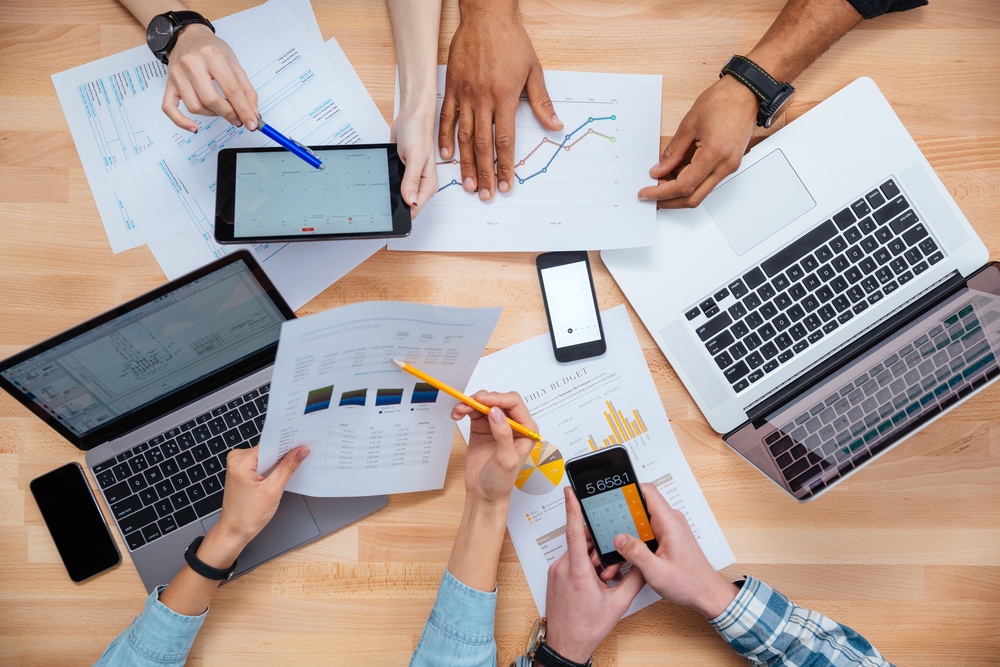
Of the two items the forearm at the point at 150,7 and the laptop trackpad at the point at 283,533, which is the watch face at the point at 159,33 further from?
the laptop trackpad at the point at 283,533

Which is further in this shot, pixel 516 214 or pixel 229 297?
pixel 516 214

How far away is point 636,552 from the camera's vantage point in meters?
0.86

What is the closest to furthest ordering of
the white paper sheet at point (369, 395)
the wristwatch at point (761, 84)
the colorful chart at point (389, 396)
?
the white paper sheet at point (369, 395), the colorful chart at point (389, 396), the wristwatch at point (761, 84)

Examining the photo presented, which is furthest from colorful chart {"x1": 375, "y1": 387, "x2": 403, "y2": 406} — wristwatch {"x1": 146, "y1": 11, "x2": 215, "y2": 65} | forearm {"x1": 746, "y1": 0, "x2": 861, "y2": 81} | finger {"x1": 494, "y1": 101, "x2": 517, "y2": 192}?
forearm {"x1": 746, "y1": 0, "x2": 861, "y2": 81}

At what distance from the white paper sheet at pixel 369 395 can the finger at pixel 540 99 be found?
13.9 inches

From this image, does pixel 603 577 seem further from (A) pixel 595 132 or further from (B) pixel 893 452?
(A) pixel 595 132

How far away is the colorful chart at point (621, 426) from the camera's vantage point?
0.92 meters

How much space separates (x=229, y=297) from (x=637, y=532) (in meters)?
0.61

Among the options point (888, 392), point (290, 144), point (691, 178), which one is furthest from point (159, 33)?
point (888, 392)

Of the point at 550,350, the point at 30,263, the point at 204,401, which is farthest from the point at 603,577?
the point at 30,263

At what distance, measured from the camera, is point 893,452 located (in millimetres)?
935

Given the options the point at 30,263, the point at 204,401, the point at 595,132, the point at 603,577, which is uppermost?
the point at 595,132

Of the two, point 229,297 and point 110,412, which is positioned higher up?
point 229,297

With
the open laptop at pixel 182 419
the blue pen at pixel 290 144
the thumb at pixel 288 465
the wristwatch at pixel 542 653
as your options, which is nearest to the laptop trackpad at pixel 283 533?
the open laptop at pixel 182 419
